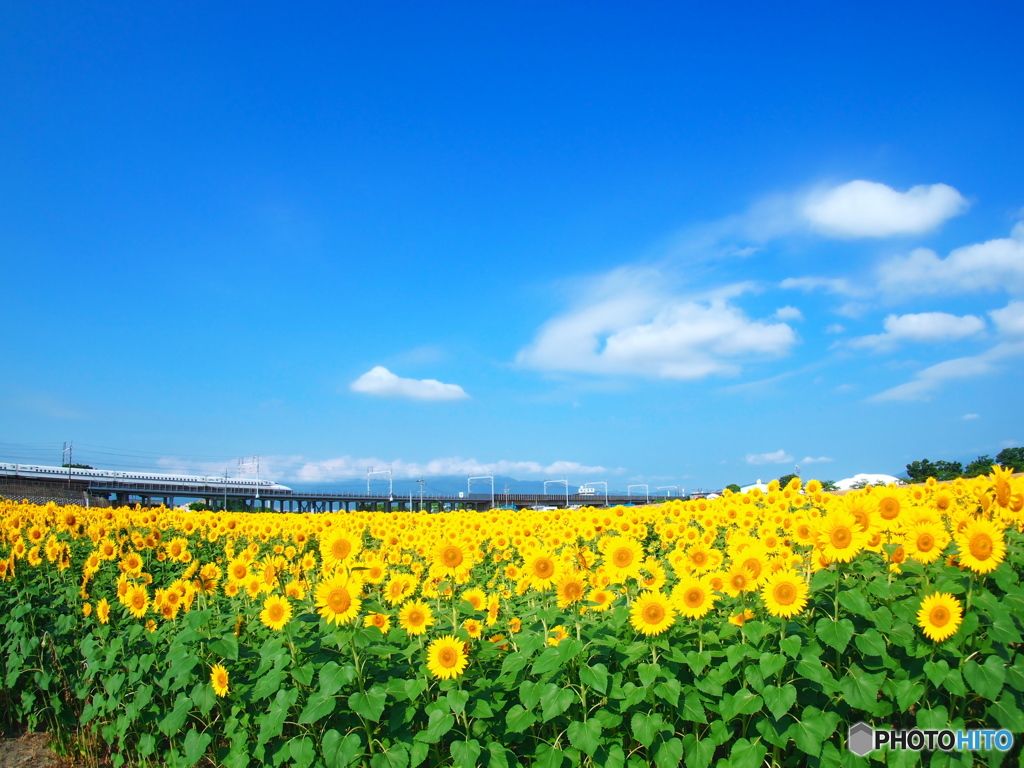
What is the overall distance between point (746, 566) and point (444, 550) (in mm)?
2158

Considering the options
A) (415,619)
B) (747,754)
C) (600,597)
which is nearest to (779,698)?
(747,754)

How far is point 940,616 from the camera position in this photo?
13.6 feet

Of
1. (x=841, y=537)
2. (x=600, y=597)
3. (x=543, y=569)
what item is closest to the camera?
(x=841, y=537)

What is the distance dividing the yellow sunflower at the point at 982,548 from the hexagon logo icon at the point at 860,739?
4.00 ft

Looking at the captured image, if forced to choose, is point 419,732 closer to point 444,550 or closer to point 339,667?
point 339,667

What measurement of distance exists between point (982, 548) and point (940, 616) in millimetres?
498

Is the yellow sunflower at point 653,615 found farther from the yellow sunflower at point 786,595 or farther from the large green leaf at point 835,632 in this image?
the large green leaf at point 835,632

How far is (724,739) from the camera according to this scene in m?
4.11

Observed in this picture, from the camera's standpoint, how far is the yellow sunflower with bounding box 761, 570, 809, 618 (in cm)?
416

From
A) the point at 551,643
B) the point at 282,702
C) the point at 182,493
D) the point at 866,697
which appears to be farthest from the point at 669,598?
the point at 182,493

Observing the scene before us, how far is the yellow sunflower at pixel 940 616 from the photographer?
4109mm

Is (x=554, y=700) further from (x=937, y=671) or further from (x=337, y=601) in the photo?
(x=937, y=671)

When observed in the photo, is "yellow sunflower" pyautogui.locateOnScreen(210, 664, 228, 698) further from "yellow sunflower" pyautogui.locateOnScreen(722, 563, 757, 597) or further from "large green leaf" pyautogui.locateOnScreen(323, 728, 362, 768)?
"yellow sunflower" pyautogui.locateOnScreen(722, 563, 757, 597)

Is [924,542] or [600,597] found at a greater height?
[924,542]
